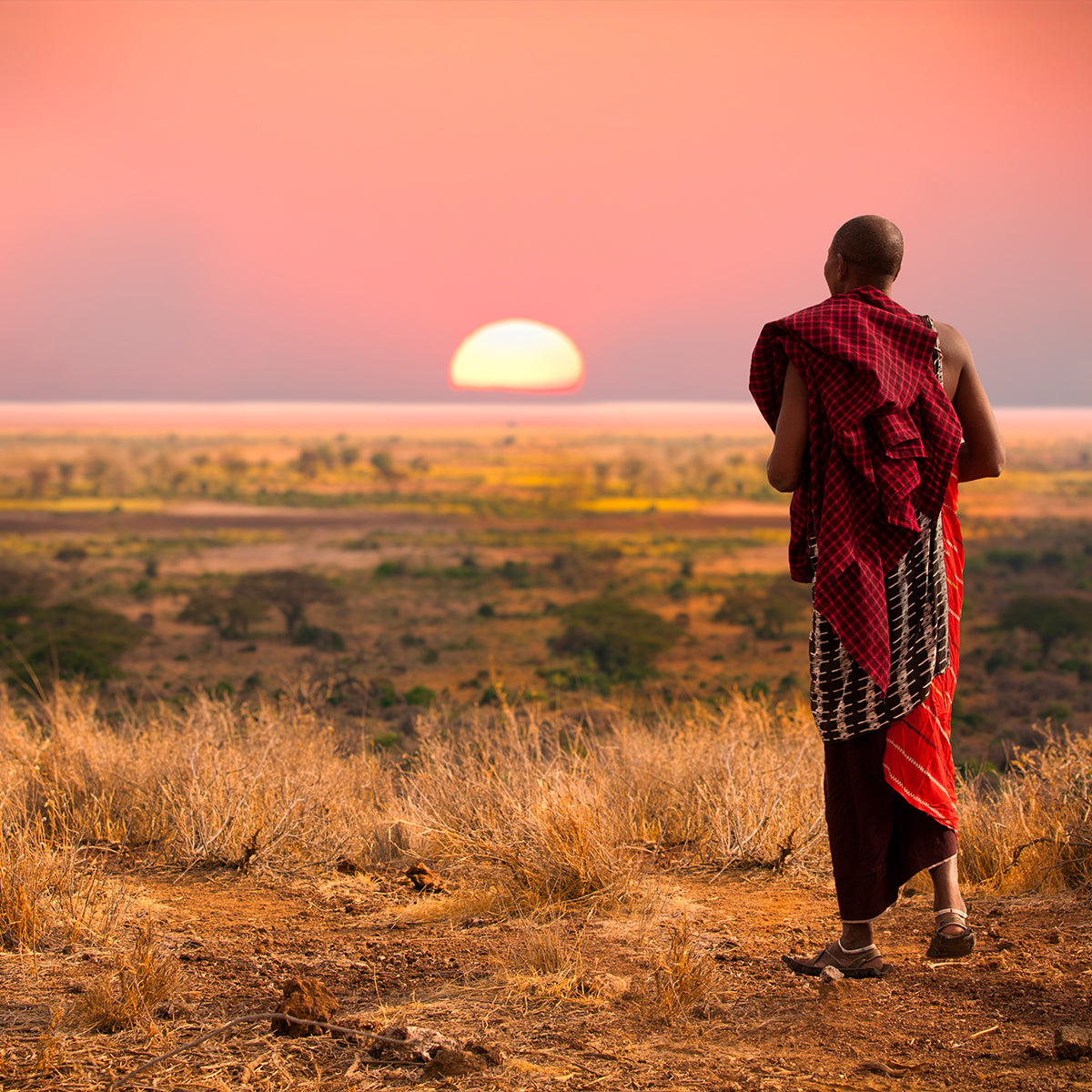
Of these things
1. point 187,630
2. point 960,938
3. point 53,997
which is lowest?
point 187,630

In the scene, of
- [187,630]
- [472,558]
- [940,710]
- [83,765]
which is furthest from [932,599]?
[472,558]

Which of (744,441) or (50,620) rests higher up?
(744,441)

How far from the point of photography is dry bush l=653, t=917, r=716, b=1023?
9.63ft

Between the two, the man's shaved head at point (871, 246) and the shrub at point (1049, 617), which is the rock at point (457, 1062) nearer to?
the man's shaved head at point (871, 246)

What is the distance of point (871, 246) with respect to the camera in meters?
3.10

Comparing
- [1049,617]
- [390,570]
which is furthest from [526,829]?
[390,570]

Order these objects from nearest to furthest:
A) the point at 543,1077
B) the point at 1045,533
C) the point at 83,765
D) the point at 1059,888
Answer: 1. the point at 543,1077
2. the point at 1059,888
3. the point at 83,765
4. the point at 1045,533

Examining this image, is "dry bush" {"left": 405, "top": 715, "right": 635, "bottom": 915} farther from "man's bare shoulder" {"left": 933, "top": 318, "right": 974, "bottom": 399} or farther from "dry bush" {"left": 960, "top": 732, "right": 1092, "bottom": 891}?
"man's bare shoulder" {"left": 933, "top": 318, "right": 974, "bottom": 399}

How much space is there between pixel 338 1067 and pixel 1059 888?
276 cm

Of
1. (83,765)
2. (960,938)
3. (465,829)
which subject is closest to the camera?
(960,938)

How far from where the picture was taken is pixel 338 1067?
2.69 metres

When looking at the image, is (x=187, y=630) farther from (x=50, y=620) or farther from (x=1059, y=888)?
(x=1059, y=888)

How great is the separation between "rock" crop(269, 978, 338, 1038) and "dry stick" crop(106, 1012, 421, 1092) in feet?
0.04

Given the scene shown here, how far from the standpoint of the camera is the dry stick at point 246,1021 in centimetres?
260
